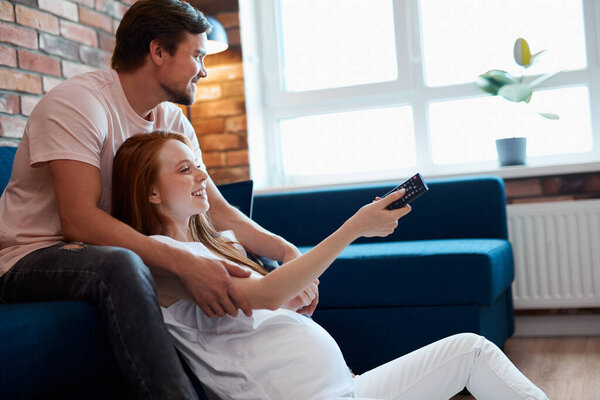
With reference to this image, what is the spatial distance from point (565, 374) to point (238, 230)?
121 cm

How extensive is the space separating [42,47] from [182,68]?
1146 millimetres

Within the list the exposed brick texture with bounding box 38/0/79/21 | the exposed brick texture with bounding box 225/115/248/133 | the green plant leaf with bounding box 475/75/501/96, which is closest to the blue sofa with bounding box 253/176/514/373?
the green plant leaf with bounding box 475/75/501/96

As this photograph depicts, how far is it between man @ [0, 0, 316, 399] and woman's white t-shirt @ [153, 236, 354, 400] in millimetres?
58

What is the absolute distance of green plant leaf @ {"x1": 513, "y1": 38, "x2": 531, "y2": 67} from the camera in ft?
9.25

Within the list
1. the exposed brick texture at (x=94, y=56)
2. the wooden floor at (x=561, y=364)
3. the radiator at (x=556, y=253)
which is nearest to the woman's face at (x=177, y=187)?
the wooden floor at (x=561, y=364)

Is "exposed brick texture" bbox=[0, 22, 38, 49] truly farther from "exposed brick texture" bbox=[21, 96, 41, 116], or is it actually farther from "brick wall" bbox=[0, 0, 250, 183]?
"exposed brick texture" bbox=[21, 96, 41, 116]

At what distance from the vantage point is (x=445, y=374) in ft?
4.24

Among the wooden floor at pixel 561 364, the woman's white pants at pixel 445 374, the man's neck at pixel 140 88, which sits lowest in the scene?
the wooden floor at pixel 561 364

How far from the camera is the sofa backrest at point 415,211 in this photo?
248 cm

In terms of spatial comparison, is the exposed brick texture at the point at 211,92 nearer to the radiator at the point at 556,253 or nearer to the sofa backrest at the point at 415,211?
the sofa backrest at the point at 415,211

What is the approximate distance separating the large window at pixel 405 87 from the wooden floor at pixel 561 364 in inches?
29.1

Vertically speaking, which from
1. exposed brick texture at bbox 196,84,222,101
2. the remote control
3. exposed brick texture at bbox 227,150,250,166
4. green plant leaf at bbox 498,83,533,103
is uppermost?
exposed brick texture at bbox 196,84,222,101

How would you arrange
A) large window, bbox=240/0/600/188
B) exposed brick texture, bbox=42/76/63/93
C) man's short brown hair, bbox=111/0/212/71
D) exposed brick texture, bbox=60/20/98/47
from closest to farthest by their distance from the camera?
man's short brown hair, bbox=111/0/212/71
exposed brick texture, bbox=42/76/63/93
exposed brick texture, bbox=60/20/98/47
large window, bbox=240/0/600/188

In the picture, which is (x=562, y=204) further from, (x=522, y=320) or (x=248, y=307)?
(x=248, y=307)
